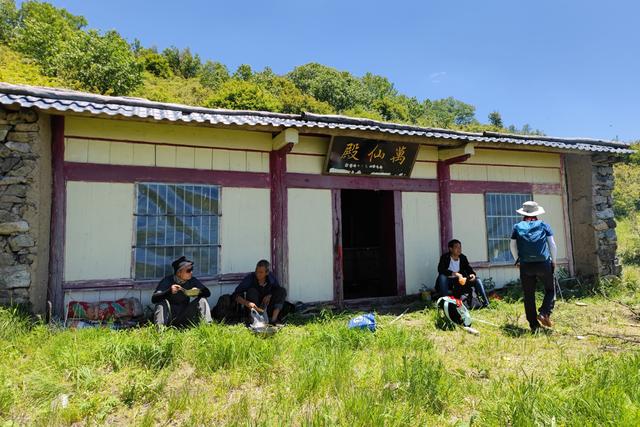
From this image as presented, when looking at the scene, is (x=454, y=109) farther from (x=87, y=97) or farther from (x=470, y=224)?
(x=87, y=97)

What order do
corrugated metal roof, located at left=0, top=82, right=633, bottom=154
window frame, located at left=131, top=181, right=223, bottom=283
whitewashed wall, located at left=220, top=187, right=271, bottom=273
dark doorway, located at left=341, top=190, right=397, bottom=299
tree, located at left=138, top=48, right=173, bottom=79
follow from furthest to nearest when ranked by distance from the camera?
tree, located at left=138, top=48, right=173, bottom=79
dark doorway, located at left=341, top=190, right=397, bottom=299
whitewashed wall, located at left=220, top=187, right=271, bottom=273
window frame, located at left=131, top=181, right=223, bottom=283
corrugated metal roof, located at left=0, top=82, right=633, bottom=154

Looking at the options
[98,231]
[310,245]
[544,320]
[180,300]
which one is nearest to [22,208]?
[98,231]

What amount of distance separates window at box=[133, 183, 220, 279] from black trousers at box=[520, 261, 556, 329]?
4.24 m

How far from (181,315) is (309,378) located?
89.6 inches

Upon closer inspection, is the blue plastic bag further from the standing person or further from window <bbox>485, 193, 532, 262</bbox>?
window <bbox>485, 193, 532, 262</bbox>

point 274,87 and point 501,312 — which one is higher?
point 274,87

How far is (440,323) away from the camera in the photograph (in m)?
5.59

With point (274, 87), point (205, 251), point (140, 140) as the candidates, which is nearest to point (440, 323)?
point (205, 251)

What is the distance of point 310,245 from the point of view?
6.69 metres

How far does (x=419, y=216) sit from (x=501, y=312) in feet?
6.81

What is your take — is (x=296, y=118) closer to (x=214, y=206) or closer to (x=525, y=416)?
(x=214, y=206)

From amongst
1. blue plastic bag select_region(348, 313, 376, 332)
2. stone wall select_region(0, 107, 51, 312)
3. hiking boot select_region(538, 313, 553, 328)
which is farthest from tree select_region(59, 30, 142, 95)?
hiking boot select_region(538, 313, 553, 328)

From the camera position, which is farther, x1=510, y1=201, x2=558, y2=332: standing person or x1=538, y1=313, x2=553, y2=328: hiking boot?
x1=538, y1=313, x2=553, y2=328: hiking boot

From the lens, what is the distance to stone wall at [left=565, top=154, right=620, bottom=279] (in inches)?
322
